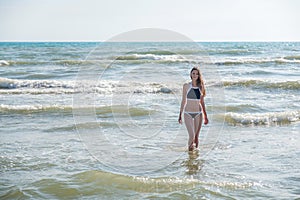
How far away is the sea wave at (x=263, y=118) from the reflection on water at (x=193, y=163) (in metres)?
3.15

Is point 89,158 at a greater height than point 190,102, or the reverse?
point 190,102

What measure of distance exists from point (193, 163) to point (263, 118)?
4191mm

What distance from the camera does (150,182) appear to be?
600 centimetres

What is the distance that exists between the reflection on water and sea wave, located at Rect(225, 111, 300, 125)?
315 cm

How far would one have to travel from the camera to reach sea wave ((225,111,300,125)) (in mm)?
10344

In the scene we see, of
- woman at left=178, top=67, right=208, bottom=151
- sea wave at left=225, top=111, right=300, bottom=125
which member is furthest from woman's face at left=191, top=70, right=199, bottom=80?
sea wave at left=225, top=111, right=300, bottom=125

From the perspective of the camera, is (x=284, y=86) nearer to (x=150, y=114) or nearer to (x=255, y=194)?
(x=150, y=114)

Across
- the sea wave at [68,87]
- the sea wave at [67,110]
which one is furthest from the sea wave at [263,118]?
the sea wave at [68,87]

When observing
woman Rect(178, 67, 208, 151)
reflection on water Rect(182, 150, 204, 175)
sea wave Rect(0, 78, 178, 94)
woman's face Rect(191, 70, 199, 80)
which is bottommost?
reflection on water Rect(182, 150, 204, 175)

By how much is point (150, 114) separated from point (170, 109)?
906 mm

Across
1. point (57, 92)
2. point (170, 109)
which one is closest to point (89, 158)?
point (170, 109)

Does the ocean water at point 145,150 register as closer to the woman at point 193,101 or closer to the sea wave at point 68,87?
the woman at point 193,101

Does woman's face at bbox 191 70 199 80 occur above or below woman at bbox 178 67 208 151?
above

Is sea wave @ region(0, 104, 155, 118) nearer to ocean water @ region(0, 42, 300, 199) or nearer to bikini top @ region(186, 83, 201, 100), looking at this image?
ocean water @ region(0, 42, 300, 199)
